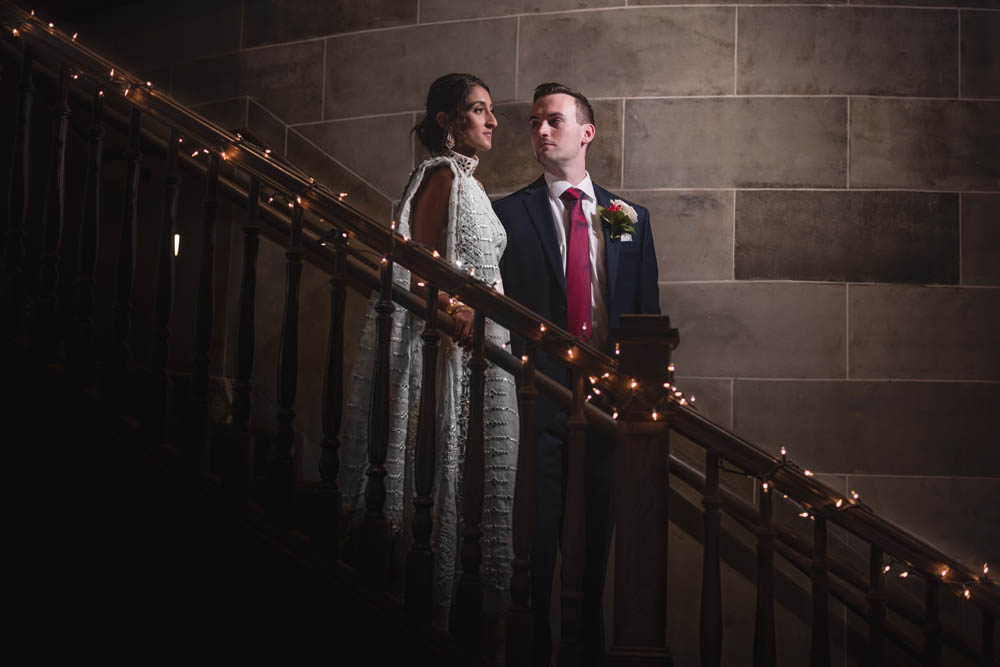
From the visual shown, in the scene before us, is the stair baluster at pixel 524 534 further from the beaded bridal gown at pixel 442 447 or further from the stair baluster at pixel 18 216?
the stair baluster at pixel 18 216

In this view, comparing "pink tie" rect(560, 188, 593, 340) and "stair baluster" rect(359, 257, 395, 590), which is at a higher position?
"pink tie" rect(560, 188, 593, 340)

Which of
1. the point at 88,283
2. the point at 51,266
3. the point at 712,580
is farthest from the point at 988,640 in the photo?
the point at 51,266

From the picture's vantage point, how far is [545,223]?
306cm

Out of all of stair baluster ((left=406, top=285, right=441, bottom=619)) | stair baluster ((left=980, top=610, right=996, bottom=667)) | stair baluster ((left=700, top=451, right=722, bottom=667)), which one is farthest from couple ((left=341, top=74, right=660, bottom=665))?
stair baluster ((left=980, top=610, right=996, bottom=667))

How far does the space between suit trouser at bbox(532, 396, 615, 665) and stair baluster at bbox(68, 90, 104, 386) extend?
4.09 feet

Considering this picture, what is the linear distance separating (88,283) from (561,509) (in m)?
1.44

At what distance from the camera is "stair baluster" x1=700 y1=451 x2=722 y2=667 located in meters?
2.14

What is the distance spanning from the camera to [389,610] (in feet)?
7.01

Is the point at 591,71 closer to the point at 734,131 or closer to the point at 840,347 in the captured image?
the point at 734,131

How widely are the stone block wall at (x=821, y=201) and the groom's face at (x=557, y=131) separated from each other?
66 cm

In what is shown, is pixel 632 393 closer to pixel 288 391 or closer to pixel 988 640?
pixel 288 391

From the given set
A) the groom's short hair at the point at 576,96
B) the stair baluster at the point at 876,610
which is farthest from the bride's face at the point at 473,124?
the stair baluster at the point at 876,610

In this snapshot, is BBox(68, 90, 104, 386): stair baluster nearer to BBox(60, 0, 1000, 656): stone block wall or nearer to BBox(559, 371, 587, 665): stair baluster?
BBox(559, 371, 587, 665): stair baluster

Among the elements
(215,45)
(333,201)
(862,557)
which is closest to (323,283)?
(215,45)
